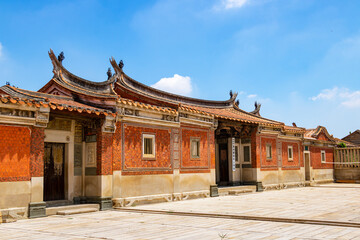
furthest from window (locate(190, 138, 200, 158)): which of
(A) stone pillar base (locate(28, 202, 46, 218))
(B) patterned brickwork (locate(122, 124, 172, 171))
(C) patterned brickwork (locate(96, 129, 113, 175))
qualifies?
(A) stone pillar base (locate(28, 202, 46, 218))

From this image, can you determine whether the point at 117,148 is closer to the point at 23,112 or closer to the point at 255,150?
the point at 23,112

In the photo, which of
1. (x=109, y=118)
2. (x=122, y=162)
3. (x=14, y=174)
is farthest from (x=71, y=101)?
(x=14, y=174)

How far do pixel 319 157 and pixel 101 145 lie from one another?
60.2 ft

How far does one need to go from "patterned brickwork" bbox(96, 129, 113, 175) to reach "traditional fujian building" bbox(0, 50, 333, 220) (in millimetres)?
30

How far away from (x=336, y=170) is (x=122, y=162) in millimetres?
20129

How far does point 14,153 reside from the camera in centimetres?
973

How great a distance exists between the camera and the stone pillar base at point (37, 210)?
32.6ft

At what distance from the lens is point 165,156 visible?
1395 cm

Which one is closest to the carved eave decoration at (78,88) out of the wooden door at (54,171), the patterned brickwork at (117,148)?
the patterned brickwork at (117,148)

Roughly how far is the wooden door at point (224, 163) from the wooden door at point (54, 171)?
9.55 meters

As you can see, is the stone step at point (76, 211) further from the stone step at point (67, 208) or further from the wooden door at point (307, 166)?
the wooden door at point (307, 166)

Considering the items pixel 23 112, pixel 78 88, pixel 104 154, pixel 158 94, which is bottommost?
pixel 104 154

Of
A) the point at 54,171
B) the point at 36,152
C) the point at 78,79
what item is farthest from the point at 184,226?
the point at 78,79

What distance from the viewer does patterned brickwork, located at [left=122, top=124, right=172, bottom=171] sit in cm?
1253
